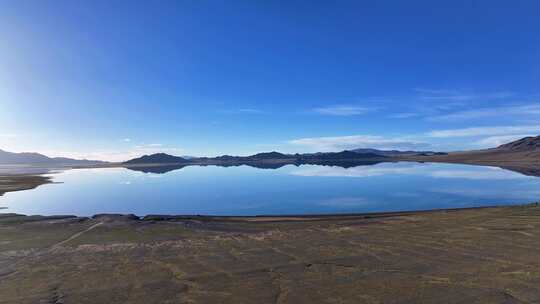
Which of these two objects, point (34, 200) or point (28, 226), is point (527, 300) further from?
point (34, 200)

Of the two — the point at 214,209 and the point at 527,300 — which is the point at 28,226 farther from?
the point at 527,300

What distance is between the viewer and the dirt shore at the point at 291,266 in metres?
10.4

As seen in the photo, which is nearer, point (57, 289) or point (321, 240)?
point (57, 289)

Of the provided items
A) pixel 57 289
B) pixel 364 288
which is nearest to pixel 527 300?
pixel 364 288

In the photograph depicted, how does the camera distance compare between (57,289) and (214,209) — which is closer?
(57,289)

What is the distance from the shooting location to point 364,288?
1067 centimetres

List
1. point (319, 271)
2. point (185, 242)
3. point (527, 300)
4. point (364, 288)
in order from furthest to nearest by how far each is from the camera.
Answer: point (185, 242) < point (319, 271) < point (364, 288) < point (527, 300)

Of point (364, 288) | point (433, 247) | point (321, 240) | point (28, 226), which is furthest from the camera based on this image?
point (28, 226)

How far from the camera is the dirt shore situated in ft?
34.3

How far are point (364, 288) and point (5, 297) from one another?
34.2 ft

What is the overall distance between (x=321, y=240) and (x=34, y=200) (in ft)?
158

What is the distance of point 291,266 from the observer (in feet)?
43.9

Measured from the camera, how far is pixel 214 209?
4250cm

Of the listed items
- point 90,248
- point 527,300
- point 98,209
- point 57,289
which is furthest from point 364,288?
point 98,209
